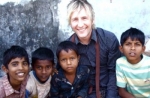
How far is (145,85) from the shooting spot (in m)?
3.47

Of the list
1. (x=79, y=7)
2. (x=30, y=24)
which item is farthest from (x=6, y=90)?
(x=30, y=24)

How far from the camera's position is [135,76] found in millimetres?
3467

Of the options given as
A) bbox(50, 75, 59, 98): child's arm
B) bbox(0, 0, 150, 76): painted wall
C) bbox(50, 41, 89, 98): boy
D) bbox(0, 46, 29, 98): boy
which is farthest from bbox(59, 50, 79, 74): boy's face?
bbox(0, 0, 150, 76): painted wall

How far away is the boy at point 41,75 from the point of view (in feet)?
11.8

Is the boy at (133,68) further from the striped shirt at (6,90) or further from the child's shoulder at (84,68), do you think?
the striped shirt at (6,90)

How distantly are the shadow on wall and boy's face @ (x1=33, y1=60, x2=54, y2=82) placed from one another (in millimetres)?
1134

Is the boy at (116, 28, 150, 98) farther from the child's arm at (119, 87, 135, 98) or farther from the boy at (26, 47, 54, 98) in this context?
the boy at (26, 47, 54, 98)

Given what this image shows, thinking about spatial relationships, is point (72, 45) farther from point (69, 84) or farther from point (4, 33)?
point (4, 33)

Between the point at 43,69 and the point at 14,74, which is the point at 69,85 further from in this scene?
the point at 14,74

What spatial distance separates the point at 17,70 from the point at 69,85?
1.94ft

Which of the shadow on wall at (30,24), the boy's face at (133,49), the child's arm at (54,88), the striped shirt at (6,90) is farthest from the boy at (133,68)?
the shadow on wall at (30,24)

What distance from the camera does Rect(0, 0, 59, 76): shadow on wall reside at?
462cm

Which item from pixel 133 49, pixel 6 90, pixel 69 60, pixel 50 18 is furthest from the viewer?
pixel 50 18

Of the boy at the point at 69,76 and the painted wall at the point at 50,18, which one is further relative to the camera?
the painted wall at the point at 50,18
